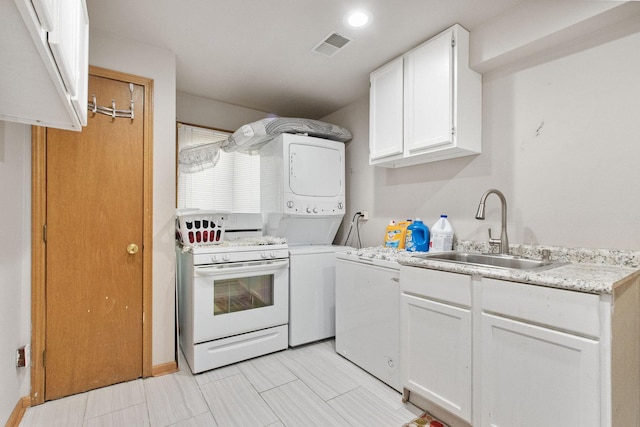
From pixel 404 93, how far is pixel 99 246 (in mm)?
2472

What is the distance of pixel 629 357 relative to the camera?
4.50 feet

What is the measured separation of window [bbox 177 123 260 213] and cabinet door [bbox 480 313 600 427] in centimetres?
263

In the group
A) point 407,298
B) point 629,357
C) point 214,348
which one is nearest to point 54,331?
point 214,348

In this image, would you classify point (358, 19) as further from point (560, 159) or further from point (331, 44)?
point (560, 159)

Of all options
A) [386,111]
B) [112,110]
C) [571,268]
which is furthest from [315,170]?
[571,268]

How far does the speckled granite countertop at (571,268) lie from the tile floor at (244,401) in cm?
91

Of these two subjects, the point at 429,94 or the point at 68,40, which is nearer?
the point at 68,40

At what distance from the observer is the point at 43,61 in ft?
3.12

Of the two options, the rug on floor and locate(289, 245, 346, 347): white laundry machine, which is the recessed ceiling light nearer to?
locate(289, 245, 346, 347): white laundry machine

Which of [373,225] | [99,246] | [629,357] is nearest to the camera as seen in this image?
[629,357]

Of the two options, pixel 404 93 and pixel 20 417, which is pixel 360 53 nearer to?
pixel 404 93

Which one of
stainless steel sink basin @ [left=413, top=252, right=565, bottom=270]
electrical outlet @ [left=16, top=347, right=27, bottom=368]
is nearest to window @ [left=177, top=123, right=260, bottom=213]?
electrical outlet @ [left=16, top=347, right=27, bottom=368]

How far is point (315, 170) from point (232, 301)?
145cm

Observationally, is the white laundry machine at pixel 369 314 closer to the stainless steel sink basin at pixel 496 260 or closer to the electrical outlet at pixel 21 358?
the stainless steel sink basin at pixel 496 260
